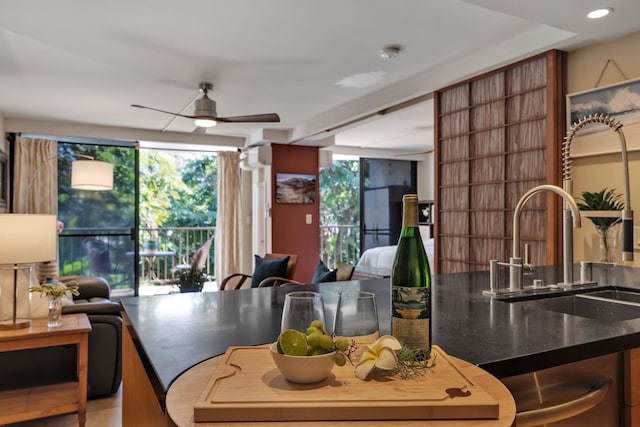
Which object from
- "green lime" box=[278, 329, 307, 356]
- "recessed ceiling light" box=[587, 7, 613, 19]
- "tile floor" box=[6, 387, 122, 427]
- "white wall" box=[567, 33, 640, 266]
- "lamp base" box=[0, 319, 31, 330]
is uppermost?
"recessed ceiling light" box=[587, 7, 613, 19]

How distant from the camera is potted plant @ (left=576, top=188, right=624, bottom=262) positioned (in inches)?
98.6

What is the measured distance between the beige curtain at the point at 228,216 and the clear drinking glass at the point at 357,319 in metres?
6.16

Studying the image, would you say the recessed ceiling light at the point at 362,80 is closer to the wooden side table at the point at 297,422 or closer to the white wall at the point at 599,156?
the white wall at the point at 599,156

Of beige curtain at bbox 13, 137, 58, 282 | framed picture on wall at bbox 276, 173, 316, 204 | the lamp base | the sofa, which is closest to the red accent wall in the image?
framed picture on wall at bbox 276, 173, 316, 204

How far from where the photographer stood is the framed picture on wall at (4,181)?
17.3 feet

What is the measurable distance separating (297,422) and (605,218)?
2499 millimetres

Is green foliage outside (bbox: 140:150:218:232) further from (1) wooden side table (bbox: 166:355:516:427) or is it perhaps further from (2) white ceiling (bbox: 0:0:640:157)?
(1) wooden side table (bbox: 166:355:516:427)

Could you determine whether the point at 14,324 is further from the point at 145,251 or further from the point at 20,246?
the point at 145,251

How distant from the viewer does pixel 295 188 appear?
257 inches

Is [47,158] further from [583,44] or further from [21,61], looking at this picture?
[583,44]

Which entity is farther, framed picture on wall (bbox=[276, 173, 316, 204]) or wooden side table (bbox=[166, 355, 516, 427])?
framed picture on wall (bbox=[276, 173, 316, 204])

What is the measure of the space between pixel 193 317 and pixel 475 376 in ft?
2.68

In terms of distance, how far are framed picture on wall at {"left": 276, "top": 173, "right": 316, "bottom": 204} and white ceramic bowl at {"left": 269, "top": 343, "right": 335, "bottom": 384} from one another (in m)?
5.74

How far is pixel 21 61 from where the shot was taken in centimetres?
357
